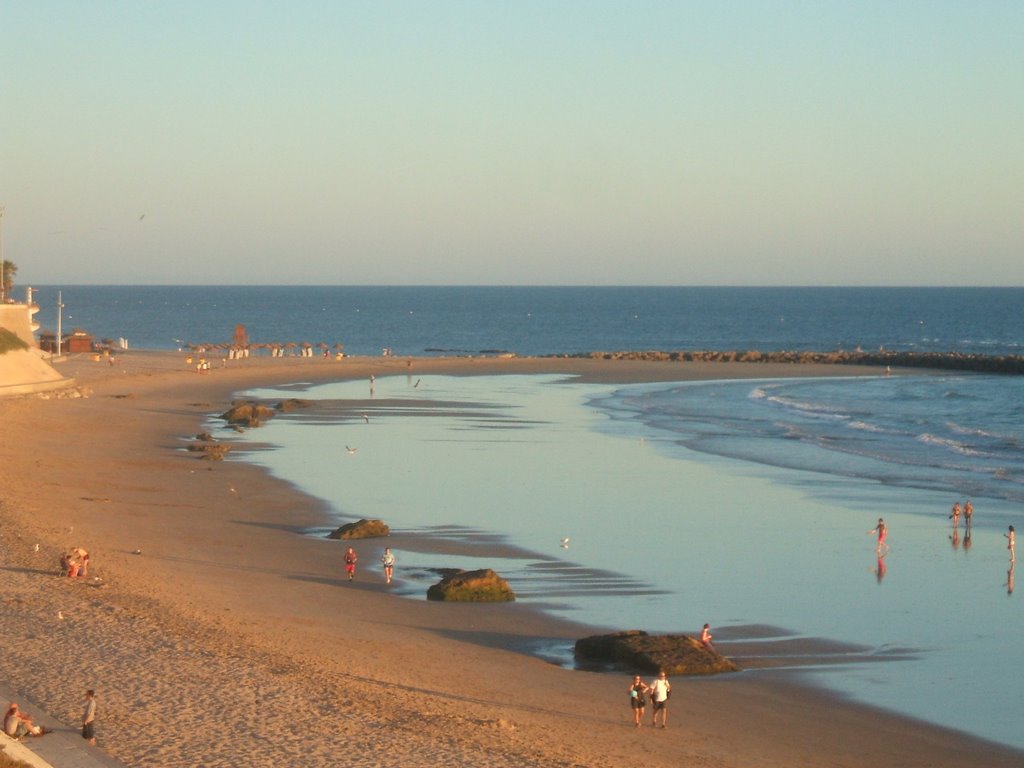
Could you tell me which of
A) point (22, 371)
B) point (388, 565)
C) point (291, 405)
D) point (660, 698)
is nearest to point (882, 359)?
point (291, 405)

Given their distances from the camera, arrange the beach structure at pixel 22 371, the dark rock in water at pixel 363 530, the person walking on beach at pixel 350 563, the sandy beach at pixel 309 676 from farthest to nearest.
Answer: the beach structure at pixel 22 371 < the dark rock in water at pixel 363 530 < the person walking on beach at pixel 350 563 < the sandy beach at pixel 309 676

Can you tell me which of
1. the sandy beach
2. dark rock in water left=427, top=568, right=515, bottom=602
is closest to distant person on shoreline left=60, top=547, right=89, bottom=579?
the sandy beach

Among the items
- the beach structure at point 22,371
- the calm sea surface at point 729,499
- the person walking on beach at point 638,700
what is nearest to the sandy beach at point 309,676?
the person walking on beach at point 638,700

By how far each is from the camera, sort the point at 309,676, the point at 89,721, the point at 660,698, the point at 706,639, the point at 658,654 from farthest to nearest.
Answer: the point at 706,639 < the point at 658,654 < the point at 309,676 < the point at 660,698 < the point at 89,721

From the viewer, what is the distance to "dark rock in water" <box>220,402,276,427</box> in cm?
5222

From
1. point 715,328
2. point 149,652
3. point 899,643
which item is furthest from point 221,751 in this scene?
point 715,328

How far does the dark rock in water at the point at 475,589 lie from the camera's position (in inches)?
939

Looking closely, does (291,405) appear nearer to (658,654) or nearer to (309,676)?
(658,654)

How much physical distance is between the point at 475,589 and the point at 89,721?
10.0 metres

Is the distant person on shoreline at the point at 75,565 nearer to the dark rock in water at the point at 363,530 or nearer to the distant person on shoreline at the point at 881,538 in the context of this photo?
the dark rock in water at the point at 363,530

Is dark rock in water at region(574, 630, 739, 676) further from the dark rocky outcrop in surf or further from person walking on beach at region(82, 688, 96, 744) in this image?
the dark rocky outcrop in surf

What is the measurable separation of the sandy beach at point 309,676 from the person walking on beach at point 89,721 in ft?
0.51

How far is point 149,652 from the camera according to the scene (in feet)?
61.5

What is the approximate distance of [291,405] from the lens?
194 feet
